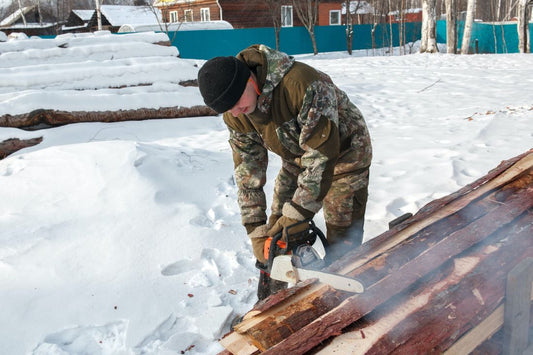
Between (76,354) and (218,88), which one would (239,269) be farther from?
(218,88)

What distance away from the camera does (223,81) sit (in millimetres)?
1780

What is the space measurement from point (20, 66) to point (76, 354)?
5.93 meters

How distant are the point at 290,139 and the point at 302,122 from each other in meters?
0.17

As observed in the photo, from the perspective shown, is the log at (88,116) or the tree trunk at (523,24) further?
the tree trunk at (523,24)

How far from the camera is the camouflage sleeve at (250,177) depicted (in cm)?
229

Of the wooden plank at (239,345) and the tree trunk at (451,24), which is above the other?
the tree trunk at (451,24)

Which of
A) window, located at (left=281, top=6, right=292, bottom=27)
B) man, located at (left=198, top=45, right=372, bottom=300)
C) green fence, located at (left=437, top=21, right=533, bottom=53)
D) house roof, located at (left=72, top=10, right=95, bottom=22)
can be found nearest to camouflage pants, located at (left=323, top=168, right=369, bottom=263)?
man, located at (left=198, top=45, right=372, bottom=300)

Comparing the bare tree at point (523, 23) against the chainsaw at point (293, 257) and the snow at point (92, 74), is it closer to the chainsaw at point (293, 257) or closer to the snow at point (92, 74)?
the snow at point (92, 74)

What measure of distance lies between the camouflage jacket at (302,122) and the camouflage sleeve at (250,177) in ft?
0.09

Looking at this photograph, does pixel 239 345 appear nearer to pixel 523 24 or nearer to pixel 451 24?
pixel 451 24

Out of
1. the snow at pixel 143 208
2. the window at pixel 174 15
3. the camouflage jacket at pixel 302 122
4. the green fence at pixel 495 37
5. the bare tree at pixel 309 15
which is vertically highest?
the window at pixel 174 15

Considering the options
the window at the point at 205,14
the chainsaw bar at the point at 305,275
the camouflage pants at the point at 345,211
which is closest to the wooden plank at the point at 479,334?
the chainsaw bar at the point at 305,275

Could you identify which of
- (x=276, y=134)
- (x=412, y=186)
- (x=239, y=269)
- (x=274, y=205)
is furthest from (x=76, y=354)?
(x=412, y=186)

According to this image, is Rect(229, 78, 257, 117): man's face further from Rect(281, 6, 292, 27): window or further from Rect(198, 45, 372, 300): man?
Rect(281, 6, 292, 27): window
